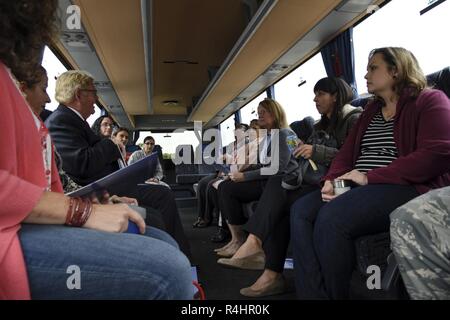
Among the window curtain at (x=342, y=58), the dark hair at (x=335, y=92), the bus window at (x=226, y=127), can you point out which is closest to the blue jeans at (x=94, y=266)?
the dark hair at (x=335, y=92)

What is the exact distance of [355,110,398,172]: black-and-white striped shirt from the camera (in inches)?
66.1

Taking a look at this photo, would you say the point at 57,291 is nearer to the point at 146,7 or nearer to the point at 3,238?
the point at 3,238

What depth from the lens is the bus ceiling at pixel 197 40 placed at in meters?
4.38

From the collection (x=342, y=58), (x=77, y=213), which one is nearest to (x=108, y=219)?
(x=77, y=213)

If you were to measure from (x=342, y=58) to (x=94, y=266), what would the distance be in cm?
484

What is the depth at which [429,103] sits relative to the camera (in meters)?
1.51

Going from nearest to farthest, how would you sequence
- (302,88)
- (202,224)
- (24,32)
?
1. (24,32)
2. (202,224)
3. (302,88)

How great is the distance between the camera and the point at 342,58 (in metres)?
4.80

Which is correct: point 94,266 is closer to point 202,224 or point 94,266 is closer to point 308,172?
point 308,172

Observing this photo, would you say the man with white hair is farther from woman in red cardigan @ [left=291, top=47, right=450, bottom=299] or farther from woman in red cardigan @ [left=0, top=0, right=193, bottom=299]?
woman in red cardigan @ [left=0, top=0, right=193, bottom=299]

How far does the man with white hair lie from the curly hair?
1082 mm

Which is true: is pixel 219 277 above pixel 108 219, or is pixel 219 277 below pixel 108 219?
→ below

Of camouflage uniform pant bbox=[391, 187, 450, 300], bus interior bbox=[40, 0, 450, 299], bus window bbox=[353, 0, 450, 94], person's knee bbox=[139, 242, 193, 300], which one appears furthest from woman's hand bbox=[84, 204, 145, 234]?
bus window bbox=[353, 0, 450, 94]

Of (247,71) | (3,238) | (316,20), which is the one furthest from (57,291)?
(247,71)
